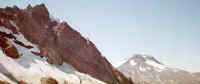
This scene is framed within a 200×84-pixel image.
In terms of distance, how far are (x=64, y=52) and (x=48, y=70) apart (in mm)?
22066

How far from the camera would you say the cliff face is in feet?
196

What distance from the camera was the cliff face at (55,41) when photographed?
59600 millimetres

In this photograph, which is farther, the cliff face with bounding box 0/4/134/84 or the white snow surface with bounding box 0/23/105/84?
the cliff face with bounding box 0/4/134/84

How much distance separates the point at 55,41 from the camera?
227ft

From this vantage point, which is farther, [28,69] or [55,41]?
[55,41]

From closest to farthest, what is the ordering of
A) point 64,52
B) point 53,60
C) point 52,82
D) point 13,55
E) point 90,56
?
point 52,82 < point 13,55 < point 53,60 < point 64,52 < point 90,56

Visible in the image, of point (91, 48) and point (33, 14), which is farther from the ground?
point (33, 14)

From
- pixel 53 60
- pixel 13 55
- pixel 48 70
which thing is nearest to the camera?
pixel 13 55

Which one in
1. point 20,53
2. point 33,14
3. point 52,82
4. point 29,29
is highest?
point 33,14

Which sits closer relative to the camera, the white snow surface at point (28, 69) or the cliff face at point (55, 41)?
the white snow surface at point (28, 69)

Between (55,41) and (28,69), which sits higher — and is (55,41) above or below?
above

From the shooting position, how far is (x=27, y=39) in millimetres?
61750

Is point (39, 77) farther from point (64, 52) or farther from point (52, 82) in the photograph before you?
point (64, 52)

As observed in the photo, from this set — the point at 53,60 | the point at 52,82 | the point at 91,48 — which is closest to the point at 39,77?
the point at 52,82
